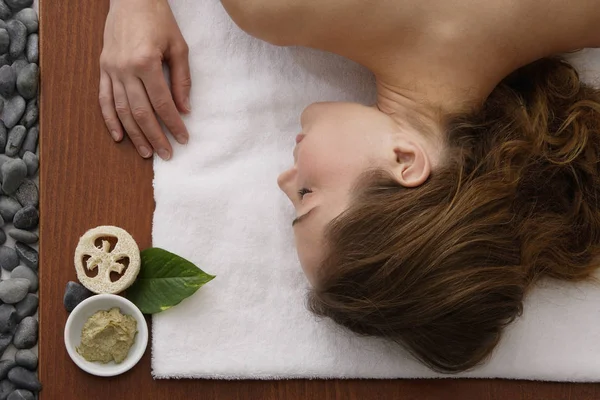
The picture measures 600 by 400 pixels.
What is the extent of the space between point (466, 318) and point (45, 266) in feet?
2.43

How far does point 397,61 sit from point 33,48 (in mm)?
677

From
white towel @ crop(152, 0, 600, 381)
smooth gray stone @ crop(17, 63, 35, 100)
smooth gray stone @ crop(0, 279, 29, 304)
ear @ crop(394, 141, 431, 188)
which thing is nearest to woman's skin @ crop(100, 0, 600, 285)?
ear @ crop(394, 141, 431, 188)

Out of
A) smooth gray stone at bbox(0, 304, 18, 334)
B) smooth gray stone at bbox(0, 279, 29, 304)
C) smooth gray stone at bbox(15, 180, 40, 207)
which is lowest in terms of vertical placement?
smooth gray stone at bbox(0, 304, 18, 334)

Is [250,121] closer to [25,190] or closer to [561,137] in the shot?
[25,190]

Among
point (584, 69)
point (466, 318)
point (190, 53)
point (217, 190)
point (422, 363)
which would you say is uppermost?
point (190, 53)

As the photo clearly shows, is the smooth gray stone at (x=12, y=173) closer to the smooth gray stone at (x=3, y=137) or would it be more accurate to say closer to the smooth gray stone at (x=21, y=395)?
the smooth gray stone at (x=3, y=137)

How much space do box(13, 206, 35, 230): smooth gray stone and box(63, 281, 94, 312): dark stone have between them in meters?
0.13

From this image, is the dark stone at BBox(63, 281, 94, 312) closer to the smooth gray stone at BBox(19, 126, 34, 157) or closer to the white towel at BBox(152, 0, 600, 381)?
the white towel at BBox(152, 0, 600, 381)

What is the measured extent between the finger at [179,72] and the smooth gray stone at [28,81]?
0.80 feet

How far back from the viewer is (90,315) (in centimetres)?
112

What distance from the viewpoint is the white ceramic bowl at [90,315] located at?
110cm

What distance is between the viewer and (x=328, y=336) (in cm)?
117

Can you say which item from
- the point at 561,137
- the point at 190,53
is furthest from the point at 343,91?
the point at 561,137

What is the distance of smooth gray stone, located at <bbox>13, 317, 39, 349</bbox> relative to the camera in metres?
1.12
